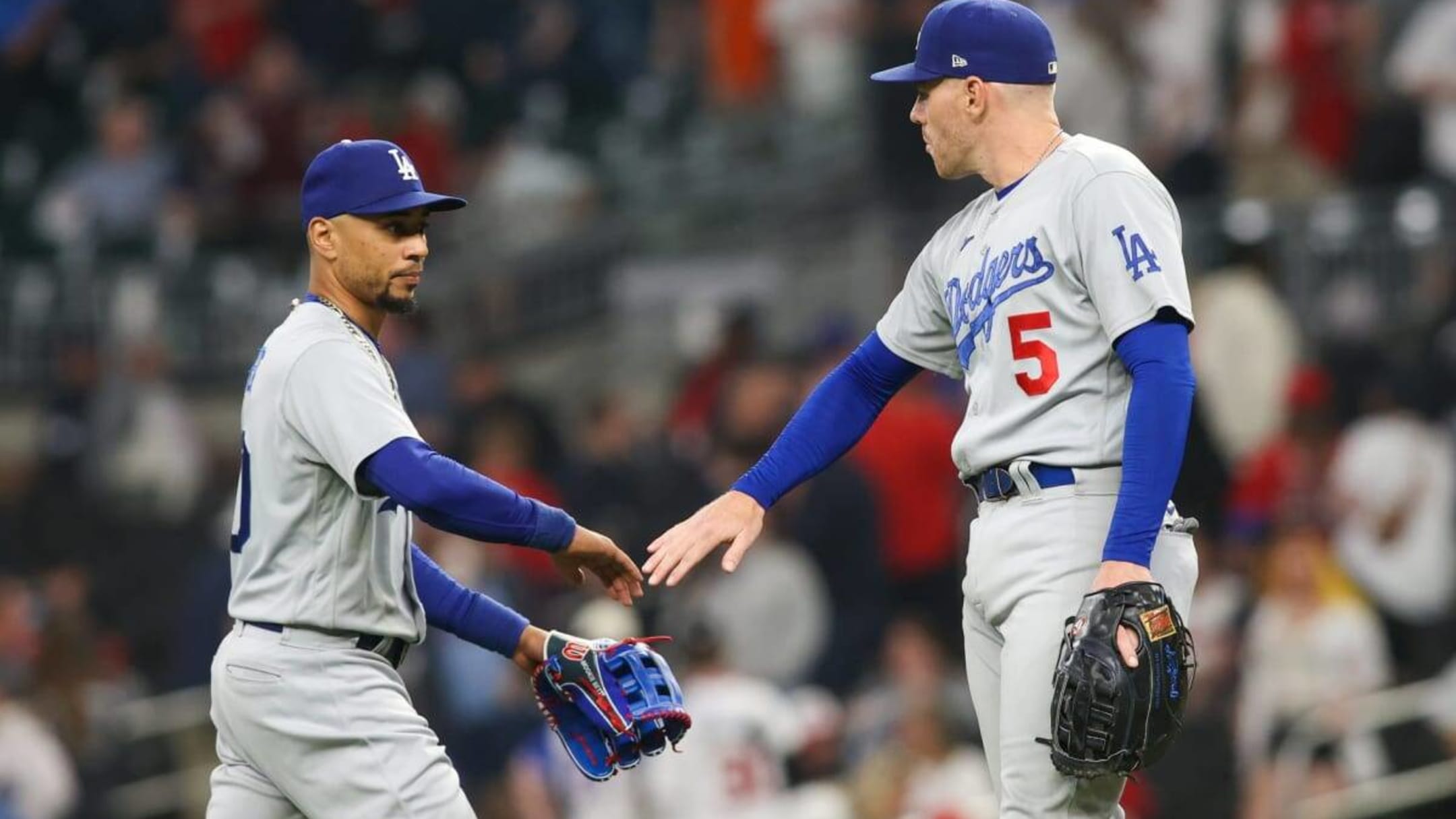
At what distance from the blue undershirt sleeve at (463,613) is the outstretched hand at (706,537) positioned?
414 mm

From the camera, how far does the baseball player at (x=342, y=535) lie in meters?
5.07

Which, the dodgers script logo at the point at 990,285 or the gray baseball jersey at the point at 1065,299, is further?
the dodgers script logo at the point at 990,285

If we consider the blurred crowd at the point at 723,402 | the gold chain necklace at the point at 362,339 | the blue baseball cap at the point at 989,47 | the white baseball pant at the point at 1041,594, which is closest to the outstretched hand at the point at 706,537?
the white baseball pant at the point at 1041,594

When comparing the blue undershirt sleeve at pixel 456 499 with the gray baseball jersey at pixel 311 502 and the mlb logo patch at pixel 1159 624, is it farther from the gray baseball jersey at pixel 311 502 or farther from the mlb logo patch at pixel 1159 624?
the mlb logo patch at pixel 1159 624

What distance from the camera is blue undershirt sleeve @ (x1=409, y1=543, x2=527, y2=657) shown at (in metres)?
5.56

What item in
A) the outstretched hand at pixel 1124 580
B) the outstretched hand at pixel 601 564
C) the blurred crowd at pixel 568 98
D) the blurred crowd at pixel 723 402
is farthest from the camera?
the blurred crowd at pixel 568 98

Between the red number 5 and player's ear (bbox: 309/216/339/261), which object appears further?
player's ear (bbox: 309/216/339/261)

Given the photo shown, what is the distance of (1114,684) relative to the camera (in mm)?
4766

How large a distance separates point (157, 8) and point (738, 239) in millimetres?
4976

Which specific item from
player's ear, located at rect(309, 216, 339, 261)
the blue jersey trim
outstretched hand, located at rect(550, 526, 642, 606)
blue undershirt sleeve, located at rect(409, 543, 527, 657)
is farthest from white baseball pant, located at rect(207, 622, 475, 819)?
the blue jersey trim

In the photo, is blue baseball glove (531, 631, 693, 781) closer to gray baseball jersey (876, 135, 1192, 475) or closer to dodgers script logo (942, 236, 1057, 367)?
gray baseball jersey (876, 135, 1192, 475)

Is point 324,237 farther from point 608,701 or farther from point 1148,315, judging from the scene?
point 1148,315

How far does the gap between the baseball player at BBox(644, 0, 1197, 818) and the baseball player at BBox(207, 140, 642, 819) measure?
55 centimetres

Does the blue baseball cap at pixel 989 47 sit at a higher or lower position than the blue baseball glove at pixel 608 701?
higher
